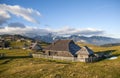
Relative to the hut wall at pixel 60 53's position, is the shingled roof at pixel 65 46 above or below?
above

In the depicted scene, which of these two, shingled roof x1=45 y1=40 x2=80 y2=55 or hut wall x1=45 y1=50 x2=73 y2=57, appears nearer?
hut wall x1=45 y1=50 x2=73 y2=57

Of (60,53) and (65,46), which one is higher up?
(65,46)

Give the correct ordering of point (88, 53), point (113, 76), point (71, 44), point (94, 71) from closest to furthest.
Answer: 1. point (113, 76)
2. point (94, 71)
3. point (88, 53)
4. point (71, 44)

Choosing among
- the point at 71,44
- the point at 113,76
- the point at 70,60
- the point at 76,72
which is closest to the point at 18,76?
the point at 76,72

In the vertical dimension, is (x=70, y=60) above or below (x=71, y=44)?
below

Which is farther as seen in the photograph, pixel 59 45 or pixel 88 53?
pixel 59 45

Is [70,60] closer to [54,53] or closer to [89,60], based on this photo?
[89,60]

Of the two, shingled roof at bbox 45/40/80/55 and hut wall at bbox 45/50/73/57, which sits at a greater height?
shingled roof at bbox 45/40/80/55

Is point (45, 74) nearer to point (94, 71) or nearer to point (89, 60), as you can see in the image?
point (94, 71)

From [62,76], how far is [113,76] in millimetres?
9835

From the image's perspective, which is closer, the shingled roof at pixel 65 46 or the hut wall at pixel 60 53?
the hut wall at pixel 60 53

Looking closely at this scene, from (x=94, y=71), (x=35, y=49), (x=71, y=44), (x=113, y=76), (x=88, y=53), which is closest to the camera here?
(x=113, y=76)

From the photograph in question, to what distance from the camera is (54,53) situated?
78.2 metres

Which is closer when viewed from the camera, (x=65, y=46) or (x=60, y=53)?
(x=65, y=46)
